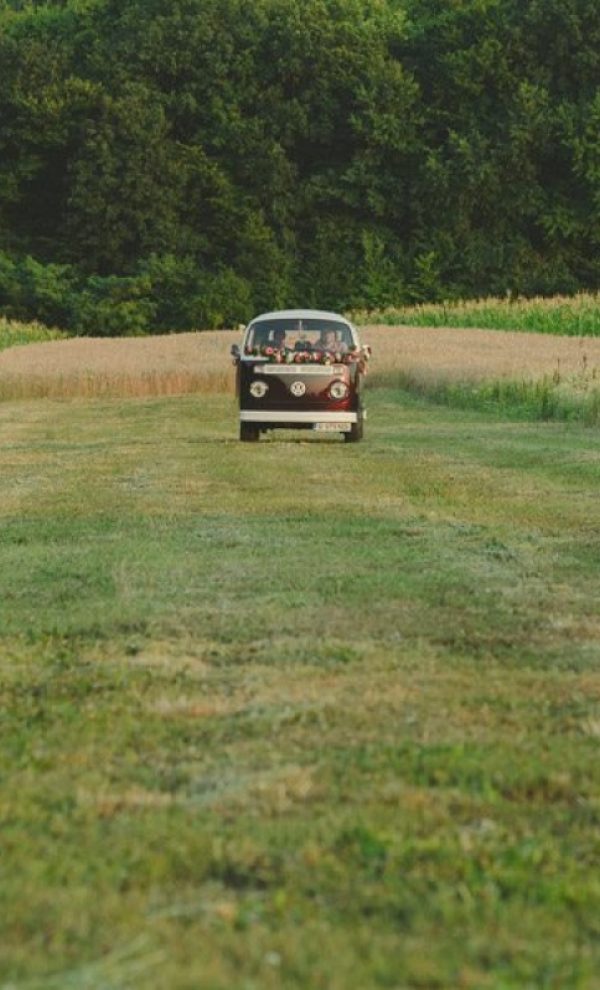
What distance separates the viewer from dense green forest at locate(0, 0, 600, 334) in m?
80.9

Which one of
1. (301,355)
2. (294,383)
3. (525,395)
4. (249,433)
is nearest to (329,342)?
(301,355)

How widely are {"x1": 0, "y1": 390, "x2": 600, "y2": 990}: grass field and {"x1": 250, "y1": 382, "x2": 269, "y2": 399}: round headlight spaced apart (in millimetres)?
11151

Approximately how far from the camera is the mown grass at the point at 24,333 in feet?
230

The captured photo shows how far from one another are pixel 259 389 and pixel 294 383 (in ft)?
1.43

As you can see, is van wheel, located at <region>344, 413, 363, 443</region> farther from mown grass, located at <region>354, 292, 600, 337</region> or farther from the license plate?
mown grass, located at <region>354, 292, 600, 337</region>

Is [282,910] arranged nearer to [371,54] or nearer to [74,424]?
[74,424]

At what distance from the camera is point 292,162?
8475cm

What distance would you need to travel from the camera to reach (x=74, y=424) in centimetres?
3256

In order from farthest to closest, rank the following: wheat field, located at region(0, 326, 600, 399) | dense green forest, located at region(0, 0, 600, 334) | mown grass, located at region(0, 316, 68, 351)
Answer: dense green forest, located at region(0, 0, 600, 334) < mown grass, located at region(0, 316, 68, 351) < wheat field, located at region(0, 326, 600, 399)

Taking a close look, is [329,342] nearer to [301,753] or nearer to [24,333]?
[301,753]

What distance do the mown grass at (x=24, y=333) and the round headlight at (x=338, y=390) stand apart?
140 feet

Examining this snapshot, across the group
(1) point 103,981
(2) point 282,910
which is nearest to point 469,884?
(2) point 282,910

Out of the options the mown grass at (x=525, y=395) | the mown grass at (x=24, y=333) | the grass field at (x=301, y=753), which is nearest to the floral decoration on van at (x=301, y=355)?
the mown grass at (x=525, y=395)

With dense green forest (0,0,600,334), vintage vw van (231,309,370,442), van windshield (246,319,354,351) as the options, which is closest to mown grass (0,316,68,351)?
dense green forest (0,0,600,334)
